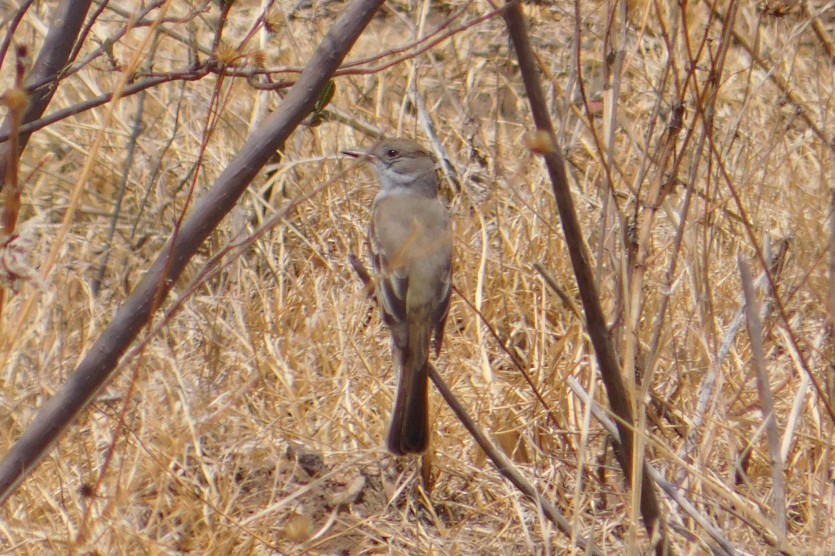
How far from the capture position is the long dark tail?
3.88m

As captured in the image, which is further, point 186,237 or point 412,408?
point 412,408

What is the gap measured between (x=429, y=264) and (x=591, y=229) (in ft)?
3.98

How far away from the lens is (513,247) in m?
5.27

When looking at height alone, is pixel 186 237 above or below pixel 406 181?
below

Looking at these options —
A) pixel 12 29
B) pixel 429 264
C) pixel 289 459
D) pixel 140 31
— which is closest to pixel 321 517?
pixel 289 459

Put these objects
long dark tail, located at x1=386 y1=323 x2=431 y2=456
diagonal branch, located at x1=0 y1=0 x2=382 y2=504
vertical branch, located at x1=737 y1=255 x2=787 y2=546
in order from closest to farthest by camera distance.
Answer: diagonal branch, located at x1=0 y1=0 x2=382 y2=504 → vertical branch, located at x1=737 y1=255 x2=787 y2=546 → long dark tail, located at x1=386 y1=323 x2=431 y2=456

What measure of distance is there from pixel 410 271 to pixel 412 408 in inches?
25.3

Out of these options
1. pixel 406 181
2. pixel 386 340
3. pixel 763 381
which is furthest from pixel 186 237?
pixel 406 181

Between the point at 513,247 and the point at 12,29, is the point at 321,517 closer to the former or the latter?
the point at 513,247

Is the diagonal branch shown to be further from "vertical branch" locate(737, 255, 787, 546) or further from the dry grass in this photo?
"vertical branch" locate(737, 255, 787, 546)

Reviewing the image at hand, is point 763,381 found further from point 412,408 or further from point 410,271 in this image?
point 410,271

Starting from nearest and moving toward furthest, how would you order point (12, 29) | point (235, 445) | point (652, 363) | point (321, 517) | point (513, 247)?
point (12, 29) < point (652, 363) < point (321, 517) < point (235, 445) < point (513, 247)

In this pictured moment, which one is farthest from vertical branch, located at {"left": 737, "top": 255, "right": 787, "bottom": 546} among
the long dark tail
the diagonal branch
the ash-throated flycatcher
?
the long dark tail

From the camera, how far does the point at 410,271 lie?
14.4 feet
